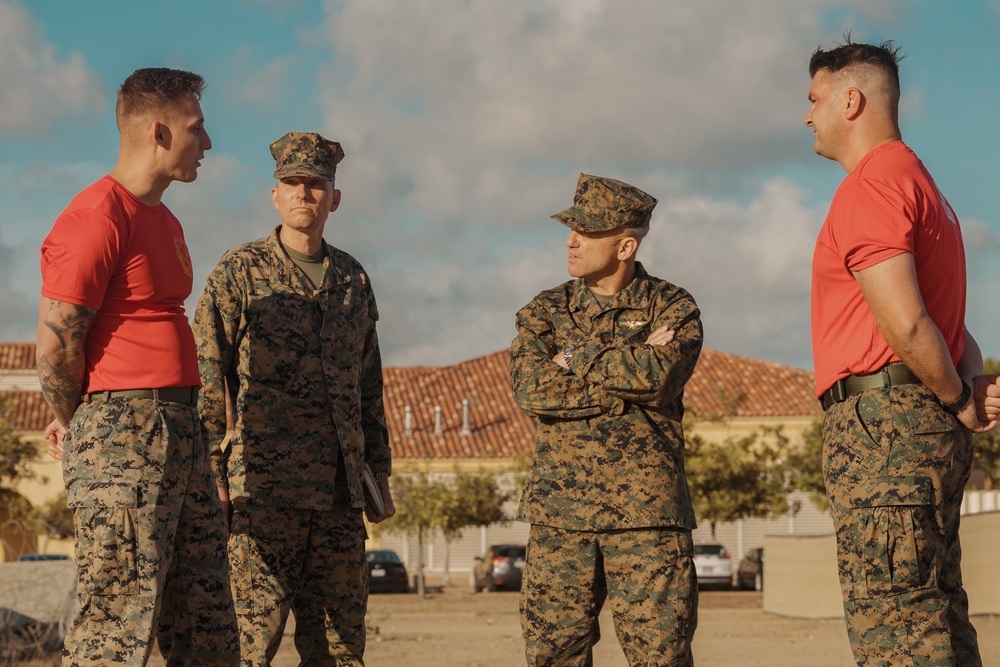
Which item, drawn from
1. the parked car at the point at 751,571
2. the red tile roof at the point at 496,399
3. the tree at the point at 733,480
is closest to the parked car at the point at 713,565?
the parked car at the point at 751,571

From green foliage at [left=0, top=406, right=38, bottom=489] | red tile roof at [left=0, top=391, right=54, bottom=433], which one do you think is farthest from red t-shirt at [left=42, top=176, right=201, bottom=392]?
red tile roof at [left=0, top=391, right=54, bottom=433]

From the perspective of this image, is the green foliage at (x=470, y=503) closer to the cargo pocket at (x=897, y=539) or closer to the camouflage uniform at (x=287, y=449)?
the camouflage uniform at (x=287, y=449)

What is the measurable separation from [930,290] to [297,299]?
2.72 meters

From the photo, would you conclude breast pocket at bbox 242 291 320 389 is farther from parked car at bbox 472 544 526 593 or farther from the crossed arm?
parked car at bbox 472 544 526 593

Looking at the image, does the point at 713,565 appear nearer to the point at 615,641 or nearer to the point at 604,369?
the point at 615,641

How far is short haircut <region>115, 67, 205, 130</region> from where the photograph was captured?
4.97 metres

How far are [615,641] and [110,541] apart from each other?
12.3 m

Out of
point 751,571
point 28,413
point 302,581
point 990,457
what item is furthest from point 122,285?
point 990,457

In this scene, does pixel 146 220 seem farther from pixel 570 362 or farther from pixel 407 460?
pixel 407 460

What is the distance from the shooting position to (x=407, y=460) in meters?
47.2

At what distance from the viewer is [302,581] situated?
18.7 feet

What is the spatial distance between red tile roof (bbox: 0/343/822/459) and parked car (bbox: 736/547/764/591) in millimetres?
8576

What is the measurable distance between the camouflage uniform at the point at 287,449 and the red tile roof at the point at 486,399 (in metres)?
40.8

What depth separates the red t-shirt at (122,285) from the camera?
15.1 ft
